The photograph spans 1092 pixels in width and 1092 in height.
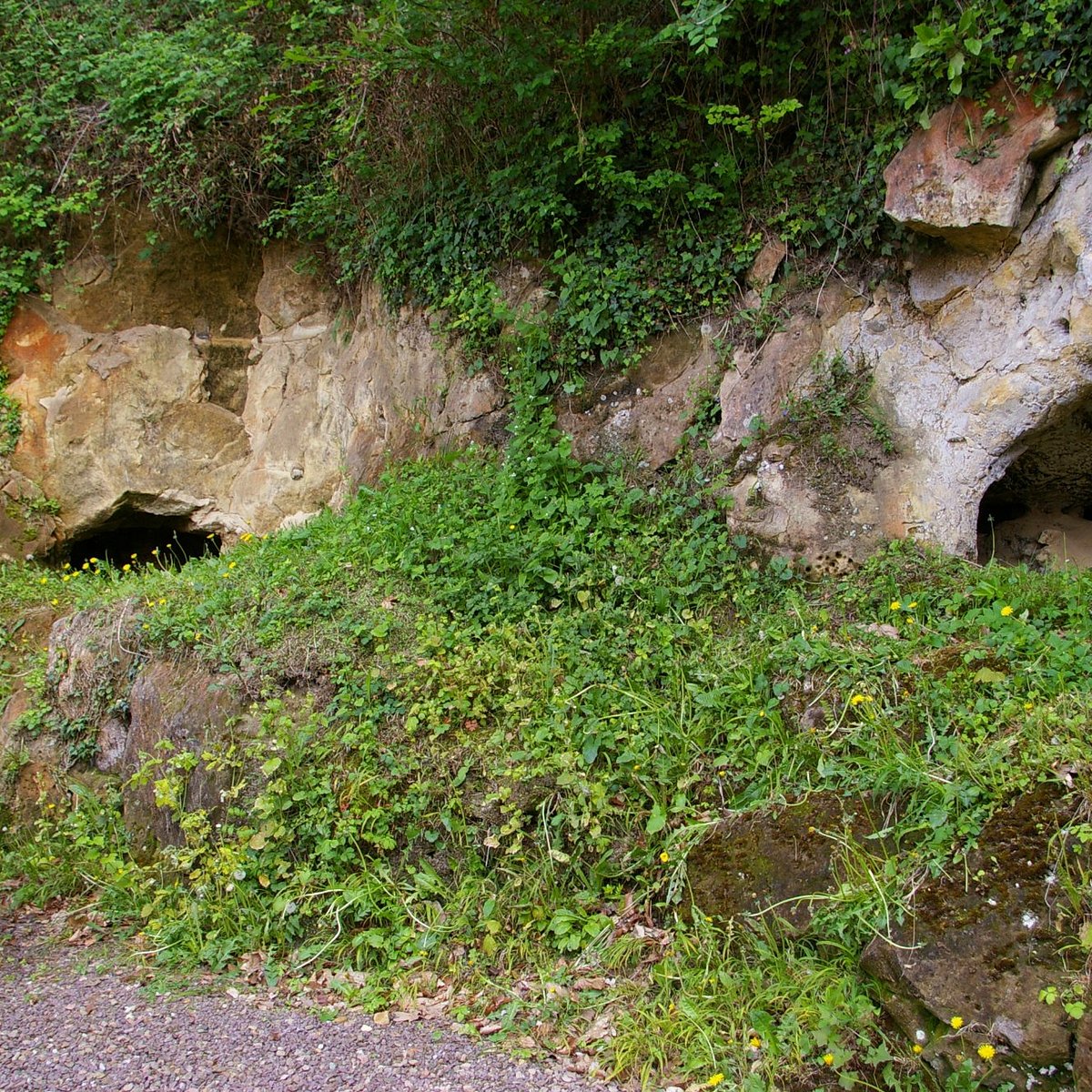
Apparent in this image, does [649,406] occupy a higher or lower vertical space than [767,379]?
lower

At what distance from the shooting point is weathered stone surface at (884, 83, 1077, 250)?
456cm

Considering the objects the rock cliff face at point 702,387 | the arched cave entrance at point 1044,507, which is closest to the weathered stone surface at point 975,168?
the rock cliff face at point 702,387

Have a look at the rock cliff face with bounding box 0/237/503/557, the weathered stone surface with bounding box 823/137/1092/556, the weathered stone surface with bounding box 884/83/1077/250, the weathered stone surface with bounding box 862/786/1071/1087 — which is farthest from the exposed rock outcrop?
the rock cliff face with bounding box 0/237/503/557

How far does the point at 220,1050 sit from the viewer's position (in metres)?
3.38

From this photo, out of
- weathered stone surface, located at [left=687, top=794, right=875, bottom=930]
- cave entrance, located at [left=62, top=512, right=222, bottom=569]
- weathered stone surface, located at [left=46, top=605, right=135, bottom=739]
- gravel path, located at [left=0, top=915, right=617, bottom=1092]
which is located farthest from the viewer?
cave entrance, located at [left=62, top=512, right=222, bottom=569]

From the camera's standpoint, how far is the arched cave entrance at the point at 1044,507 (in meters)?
5.21

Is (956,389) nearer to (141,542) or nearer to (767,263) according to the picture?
(767,263)

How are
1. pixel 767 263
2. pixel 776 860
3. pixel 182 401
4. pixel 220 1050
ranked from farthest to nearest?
pixel 182 401 → pixel 767 263 → pixel 776 860 → pixel 220 1050

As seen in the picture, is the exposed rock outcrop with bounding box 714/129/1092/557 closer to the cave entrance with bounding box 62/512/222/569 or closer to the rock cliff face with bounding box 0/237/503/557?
the rock cliff face with bounding box 0/237/503/557

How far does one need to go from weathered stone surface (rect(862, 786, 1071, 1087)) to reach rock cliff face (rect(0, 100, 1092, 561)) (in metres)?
2.09

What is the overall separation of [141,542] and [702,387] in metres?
6.17

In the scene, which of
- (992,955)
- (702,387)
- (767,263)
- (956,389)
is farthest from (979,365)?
(992,955)

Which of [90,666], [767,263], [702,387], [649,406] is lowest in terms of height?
[90,666]

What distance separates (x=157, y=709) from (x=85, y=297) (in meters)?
5.06
